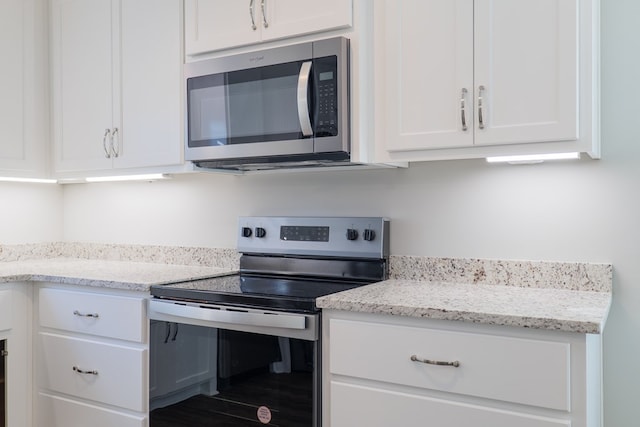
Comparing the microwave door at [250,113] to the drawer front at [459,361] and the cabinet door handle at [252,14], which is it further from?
the drawer front at [459,361]

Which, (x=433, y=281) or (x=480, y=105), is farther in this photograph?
(x=433, y=281)

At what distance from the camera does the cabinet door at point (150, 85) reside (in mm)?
2332

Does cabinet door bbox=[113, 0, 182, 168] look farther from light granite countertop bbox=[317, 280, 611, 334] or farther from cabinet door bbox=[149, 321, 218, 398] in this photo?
light granite countertop bbox=[317, 280, 611, 334]

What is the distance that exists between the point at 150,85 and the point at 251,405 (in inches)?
55.5

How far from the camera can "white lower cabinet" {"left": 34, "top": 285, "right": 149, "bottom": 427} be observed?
6.91 feet

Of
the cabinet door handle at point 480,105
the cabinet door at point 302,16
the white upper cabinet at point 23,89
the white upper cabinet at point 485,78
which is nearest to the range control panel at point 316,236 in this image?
the white upper cabinet at point 485,78

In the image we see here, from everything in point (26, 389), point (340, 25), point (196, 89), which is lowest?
point (26, 389)

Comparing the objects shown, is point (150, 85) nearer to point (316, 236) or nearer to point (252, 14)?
point (252, 14)

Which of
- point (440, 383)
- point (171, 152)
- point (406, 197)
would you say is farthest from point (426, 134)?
point (171, 152)

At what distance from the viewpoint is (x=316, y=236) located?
2.27m

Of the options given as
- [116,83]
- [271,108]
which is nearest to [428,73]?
[271,108]

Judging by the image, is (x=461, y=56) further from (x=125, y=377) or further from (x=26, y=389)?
(x=26, y=389)

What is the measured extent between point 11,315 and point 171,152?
96cm

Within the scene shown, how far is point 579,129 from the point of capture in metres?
1.58
